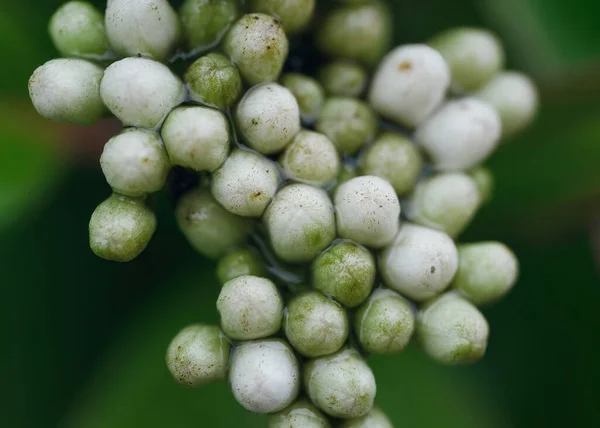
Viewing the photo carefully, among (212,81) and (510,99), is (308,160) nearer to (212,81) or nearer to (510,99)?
(212,81)

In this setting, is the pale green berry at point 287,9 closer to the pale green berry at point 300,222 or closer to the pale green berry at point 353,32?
the pale green berry at point 353,32

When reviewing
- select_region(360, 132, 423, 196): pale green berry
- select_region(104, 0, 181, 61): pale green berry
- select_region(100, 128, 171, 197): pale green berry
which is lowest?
select_region(360, 132, 423, 196): pale green berry

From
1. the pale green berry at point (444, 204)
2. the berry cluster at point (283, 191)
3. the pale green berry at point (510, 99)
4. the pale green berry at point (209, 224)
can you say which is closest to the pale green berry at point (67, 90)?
the berry cluster at point (283, 191)

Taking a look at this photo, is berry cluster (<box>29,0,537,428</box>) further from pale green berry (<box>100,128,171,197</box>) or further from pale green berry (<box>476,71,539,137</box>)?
pale green berry (<box>476,71,539,137</box>)

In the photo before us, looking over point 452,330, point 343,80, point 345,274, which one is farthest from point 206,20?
point 452,330

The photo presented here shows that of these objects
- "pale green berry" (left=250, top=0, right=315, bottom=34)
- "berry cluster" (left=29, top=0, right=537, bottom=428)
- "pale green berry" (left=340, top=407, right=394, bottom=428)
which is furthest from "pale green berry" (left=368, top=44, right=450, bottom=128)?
"pale green berry" (left=340, top=407, right=394, bottom=428)

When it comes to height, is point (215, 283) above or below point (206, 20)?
below

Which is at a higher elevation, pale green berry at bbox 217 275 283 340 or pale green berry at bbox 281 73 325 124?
pale green berry at bbox 281 73 325 124
